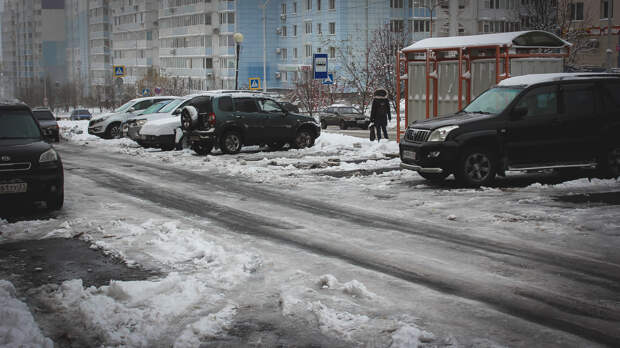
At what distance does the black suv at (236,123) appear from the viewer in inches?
817

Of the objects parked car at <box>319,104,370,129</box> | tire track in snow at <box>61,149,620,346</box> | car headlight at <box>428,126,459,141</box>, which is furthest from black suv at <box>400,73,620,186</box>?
parked car at <box>319,104,370,129</box>

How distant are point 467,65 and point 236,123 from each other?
6.56 m

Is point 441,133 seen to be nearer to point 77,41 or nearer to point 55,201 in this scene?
point 55,201

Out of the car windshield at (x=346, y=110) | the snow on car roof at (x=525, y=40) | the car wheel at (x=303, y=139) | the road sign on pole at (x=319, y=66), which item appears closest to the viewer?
the snow on car roof at (x=525, y=40)

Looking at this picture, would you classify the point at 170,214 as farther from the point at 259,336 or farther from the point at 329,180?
the point at 259,336

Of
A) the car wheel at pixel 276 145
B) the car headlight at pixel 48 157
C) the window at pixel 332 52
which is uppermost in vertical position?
the window at pixel 332 52

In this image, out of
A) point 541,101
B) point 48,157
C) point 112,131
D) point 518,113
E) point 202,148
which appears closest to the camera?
point 48,157

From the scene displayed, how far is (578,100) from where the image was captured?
44.5 ft

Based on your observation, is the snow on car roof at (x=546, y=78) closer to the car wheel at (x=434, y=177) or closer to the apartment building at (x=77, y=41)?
the car wheel at (x=434, y=177)

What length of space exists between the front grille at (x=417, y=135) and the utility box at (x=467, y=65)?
4.68 meters

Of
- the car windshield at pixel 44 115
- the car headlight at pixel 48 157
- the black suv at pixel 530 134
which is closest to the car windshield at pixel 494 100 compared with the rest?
the black suv at pixel 530 134

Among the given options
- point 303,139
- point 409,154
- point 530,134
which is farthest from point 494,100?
point 303,139

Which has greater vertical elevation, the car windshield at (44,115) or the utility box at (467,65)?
the utility box at (467,65)

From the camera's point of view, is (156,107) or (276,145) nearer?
(276,145)
